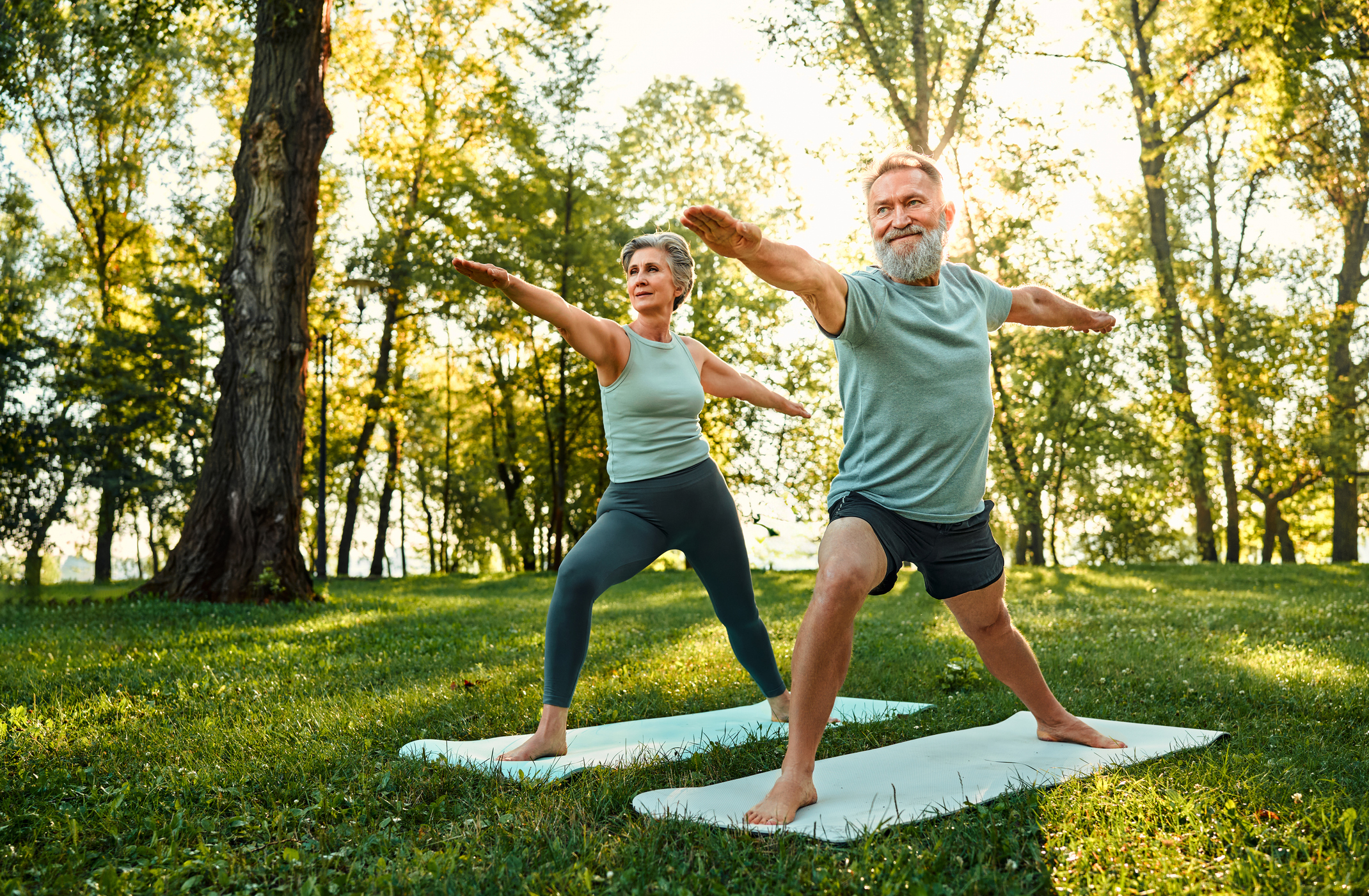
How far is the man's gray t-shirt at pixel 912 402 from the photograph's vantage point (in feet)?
10.4

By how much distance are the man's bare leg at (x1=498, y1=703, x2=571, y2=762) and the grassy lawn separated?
1.41 feet

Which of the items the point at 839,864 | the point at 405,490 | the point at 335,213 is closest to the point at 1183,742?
the point at 839,864

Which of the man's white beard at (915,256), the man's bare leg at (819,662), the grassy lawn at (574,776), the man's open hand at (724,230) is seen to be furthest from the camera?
the man's white beard at (915,256)

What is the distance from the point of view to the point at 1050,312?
3.92 metres

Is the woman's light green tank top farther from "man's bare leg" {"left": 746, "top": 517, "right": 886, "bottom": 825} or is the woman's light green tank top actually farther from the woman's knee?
"man's bare leg" {"left": 746, "top": 517, "right": 886, "bottom": 825}

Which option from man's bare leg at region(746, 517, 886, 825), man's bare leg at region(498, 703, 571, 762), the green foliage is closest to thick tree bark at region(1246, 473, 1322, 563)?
the green foliage

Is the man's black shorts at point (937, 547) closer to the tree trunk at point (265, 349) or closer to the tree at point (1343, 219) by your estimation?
the tree trunk at point (265, 349)

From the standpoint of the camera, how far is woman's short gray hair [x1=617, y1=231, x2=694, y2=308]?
4.36m

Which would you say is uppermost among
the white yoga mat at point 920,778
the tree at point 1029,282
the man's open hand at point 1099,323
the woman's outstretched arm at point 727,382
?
the tree at point 1029,282

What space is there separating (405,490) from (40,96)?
17789 millimetres

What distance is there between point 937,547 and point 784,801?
1026mm

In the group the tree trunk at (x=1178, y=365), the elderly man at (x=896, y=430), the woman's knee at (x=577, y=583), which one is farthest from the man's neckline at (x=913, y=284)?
the tree trunk at (x=1178, y=365)

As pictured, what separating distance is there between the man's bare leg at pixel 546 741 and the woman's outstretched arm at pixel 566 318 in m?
1.46

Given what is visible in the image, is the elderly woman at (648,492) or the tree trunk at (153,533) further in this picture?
the tree trunk at (153,533)
